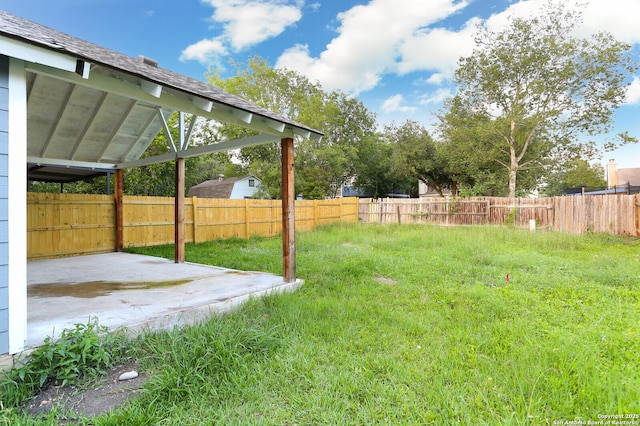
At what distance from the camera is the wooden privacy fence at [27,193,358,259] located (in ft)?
22.3

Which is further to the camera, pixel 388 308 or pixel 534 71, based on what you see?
pixel 534 71

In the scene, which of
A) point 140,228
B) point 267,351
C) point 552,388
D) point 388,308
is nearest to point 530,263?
point 388,308

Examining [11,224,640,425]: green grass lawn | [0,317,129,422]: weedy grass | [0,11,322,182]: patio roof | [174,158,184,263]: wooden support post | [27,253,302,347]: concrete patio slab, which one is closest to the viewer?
[11,224,640,425]: green grass lawn

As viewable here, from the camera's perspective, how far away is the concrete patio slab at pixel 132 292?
2998 millimetres

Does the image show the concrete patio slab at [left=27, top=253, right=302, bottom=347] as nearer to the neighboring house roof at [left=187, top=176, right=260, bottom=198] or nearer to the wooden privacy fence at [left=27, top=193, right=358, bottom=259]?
the wooden privacy fence at [left=27, top=193, right=358, bottom=259]

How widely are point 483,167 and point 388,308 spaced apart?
63.0 feet

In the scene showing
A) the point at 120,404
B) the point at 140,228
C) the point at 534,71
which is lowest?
the point at 120,404

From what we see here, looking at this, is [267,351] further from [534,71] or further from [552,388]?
[534,71]

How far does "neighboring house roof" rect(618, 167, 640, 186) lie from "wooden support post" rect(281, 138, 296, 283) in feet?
109

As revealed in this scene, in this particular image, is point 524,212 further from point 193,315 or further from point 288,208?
point 193,315

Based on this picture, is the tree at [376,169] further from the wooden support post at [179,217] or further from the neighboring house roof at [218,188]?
the wooden support post at [179,217]

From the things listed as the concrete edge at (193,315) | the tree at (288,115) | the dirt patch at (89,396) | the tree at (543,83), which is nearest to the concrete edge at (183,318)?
the concrete edge at (193,315)

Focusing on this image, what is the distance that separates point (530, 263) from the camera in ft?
19.2

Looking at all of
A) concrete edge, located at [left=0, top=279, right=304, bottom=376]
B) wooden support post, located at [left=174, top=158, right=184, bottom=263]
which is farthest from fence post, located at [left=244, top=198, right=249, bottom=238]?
concrete edge, located at [left=0, top=279, right=304, bottom=376]
